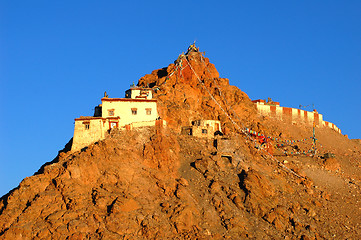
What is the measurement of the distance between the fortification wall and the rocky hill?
815 centimetres

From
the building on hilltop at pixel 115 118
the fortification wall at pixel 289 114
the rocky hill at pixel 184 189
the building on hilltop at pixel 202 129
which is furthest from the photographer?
the fortification wall at pixel 289 114

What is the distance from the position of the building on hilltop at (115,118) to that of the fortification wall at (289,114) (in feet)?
73.6

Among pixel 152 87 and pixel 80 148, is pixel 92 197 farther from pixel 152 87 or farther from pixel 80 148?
pixel 152 87

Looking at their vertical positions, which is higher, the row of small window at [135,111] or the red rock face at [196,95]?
the red rock face at [196,95]

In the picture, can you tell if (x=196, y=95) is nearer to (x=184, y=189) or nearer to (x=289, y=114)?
(x=289, y=114)

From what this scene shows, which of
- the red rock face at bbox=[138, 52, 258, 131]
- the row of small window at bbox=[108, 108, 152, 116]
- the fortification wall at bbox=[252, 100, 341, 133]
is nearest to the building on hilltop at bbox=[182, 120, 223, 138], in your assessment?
the red rock face at bbox=[138, 52, 258, 131]

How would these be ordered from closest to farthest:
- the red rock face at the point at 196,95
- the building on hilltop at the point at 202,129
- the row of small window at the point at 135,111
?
the row of small window at the point at 135,111 → the building on hilltop at the point at 202,129 → the red rock face at the point at 196,95

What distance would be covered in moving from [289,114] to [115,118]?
3345 cm

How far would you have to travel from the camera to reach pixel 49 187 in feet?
190

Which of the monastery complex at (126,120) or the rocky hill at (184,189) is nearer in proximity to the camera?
the rocky hill at (184,189)

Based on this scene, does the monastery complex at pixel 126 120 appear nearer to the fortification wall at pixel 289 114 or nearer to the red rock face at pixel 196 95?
the red rock face at pixel 196 95

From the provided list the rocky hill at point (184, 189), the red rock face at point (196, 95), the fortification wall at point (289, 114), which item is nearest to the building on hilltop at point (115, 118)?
the rocky hill at point (184, 189)

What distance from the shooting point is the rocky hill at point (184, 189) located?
5509 centimetres

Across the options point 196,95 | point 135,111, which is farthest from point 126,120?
point 196,95
